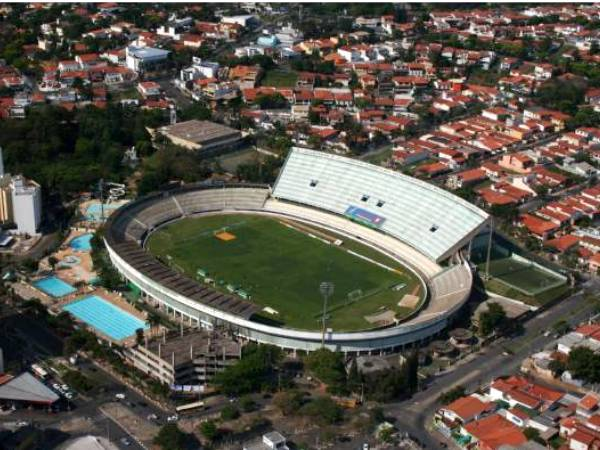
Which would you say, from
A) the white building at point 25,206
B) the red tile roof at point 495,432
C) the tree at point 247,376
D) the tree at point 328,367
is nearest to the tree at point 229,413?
the tree at point 247,376

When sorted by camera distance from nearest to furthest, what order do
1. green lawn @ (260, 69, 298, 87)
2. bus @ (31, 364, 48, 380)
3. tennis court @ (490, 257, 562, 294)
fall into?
1. bus @ (31, 364, 48, 380)
2. tennis court @ (490, 257, 562, 294)
3. green lawn @ (260, 69, 298, 87)

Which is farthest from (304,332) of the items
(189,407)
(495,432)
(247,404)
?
(495,432)

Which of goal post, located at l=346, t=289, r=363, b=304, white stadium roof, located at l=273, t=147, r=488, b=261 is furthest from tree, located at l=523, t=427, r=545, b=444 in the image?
white stadium roof, located at l=273, t=147, r=488, b=261

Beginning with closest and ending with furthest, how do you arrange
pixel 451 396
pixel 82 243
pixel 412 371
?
pixel 451 396 → pixel 412 371 → pixel 82 243

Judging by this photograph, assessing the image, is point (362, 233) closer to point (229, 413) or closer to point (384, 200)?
point (384, 200)

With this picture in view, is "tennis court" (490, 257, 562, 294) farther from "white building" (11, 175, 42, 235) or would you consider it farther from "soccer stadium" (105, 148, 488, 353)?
"white building" (11, 175, 42, 235)

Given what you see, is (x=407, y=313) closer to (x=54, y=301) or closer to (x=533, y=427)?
(x=533, y=427)

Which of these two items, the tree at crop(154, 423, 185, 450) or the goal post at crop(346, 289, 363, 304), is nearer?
the tree at crop(154, 423, 185, 450)
